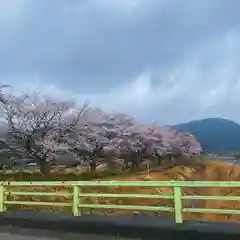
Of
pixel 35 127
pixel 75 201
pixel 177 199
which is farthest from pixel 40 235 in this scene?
pixel 35 127

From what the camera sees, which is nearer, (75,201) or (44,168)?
(75,201)

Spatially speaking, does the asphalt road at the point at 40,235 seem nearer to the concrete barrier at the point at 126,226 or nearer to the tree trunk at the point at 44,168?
the concrete barrier at the point at 126,226

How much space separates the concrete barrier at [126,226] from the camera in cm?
725

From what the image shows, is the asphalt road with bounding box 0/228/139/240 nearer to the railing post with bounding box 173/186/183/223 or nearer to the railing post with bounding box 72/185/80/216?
the railing post with bounding box 72/185/80/216

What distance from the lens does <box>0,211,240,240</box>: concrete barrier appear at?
23.8 feet

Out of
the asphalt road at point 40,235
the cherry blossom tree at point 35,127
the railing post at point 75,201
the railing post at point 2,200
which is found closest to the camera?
the asphalt road at point 40,235

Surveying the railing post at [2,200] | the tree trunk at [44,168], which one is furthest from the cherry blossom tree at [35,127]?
the railing post at [2,200]

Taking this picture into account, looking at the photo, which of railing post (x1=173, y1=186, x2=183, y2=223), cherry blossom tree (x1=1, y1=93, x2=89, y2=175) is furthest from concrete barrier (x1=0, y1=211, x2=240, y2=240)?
cherry blossom tree (x1=1, y1=93, x2=89, y2=175)

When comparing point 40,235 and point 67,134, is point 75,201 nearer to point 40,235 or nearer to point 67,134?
point 40,235

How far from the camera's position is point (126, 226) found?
8.19 m

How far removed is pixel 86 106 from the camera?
145ft

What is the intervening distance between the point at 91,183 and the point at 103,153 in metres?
40.9

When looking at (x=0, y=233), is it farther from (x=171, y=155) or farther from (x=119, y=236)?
(x=171, y=155)

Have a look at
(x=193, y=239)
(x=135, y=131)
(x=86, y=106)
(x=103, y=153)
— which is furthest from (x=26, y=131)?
(x=193, y=239)
